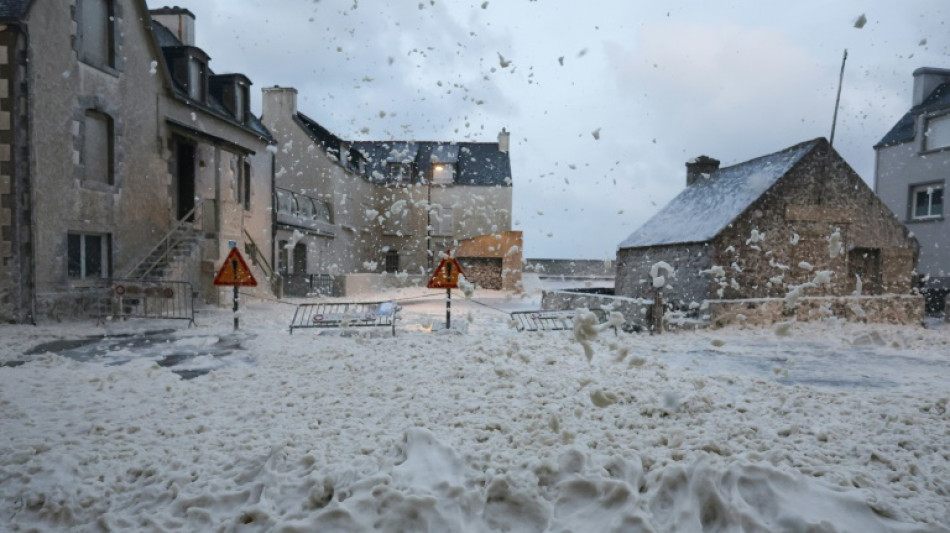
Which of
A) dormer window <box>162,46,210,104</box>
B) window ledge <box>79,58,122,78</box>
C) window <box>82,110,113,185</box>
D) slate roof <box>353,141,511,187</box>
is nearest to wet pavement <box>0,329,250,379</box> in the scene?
window <box>82,110,113,185</box>

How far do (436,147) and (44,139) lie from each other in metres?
25.5

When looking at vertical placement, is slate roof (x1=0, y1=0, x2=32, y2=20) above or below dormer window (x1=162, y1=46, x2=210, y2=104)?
below

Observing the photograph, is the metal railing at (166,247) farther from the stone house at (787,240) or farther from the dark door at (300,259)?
the stone house at (787,240)

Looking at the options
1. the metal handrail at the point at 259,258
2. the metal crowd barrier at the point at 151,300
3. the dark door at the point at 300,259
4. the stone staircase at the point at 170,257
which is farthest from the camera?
the dark door at the point at 300,259

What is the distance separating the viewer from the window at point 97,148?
11859 millimetres

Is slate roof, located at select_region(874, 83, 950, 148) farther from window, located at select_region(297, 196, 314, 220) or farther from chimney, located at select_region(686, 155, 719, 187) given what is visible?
window, located at select_region(297, 196, 314, 220)

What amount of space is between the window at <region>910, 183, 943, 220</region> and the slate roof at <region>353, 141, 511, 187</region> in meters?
20.2

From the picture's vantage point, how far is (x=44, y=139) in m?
10.7

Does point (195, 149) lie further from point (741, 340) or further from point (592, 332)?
point (741, 340)

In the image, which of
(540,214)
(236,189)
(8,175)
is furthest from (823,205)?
(8,175)

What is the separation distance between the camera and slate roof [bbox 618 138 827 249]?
1413 cm

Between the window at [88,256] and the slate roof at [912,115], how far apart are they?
28971 millimetres

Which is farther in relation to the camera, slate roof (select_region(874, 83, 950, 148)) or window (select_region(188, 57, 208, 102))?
slate roof (select_region(874, 83, 950, 148))

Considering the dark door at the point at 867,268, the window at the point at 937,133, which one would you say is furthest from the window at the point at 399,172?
the window at the point at 937,133
